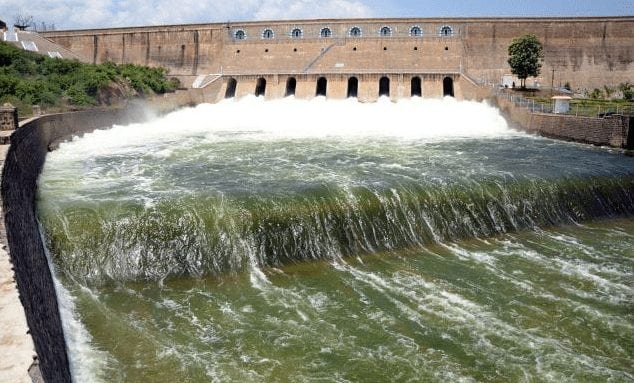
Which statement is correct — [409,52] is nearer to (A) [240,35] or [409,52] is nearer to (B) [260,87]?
(B) [260,87]

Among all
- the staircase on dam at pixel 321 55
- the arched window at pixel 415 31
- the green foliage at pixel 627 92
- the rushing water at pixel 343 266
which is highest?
the arched window at pixel 415 31

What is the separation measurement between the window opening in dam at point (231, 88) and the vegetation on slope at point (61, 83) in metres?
3.91

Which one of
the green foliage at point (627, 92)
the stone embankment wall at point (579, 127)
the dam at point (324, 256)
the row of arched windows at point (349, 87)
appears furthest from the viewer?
the row of arched windows at point (349, 87)

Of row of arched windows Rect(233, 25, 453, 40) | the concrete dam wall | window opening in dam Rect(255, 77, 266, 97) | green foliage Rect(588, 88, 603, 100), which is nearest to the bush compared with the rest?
green foliage Rect(588, 88, 603, 100)

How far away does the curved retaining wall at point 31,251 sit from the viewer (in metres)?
5.16

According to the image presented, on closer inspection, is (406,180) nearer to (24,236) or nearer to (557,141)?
(24,236)

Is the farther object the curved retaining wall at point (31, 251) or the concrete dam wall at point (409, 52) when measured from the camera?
the concrete dam wall at point (409, 52)

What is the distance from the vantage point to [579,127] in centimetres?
1991

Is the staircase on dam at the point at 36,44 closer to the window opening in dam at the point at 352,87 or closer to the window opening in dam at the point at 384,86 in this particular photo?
the window opening in dam at the point at 352,87

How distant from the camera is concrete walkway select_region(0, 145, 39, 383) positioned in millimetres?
3754

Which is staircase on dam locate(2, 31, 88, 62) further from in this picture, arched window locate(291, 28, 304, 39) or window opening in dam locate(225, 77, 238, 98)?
arched window locate(291, 28, 304, 39)

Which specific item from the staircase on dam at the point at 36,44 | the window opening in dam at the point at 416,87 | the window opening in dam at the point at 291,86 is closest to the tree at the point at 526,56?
the window opening in dam at the point at 416,87

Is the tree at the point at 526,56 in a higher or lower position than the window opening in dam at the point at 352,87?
higher

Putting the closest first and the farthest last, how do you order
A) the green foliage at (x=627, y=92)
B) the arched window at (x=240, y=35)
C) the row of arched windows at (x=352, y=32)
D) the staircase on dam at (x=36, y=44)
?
the green foliage at (x=627, y=92), the row of arched windows at (x=352, y=32), the staircase on dam at (x=36, y=44), the arched window at (x=240, y=35)
